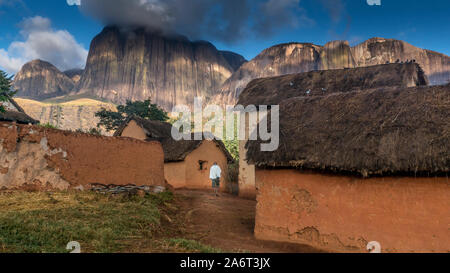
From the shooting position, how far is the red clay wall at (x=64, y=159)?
6797 millimetres

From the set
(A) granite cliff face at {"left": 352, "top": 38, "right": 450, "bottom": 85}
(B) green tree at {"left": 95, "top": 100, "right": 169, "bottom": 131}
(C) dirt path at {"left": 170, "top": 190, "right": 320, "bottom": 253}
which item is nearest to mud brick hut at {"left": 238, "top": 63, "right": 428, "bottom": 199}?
(C) dirt path at {"left": 170, "top": 190, "right": 320, "bottom": 253}

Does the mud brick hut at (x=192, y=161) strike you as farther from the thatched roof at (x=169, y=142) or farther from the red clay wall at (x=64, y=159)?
the red clay wall at (x=64, y=159)

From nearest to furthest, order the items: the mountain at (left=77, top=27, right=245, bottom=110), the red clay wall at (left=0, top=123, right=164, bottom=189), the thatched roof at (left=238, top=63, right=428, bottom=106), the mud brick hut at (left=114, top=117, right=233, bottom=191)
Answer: the red clay wall at (left=0, top=123, right=164, bottom=189) < the thatched roof at (left=238, top=63, right=428, bottom=106) < the mud brick hut at (left=114, top=117, right=233, bottom=191) < the mountain at (left=77, top=27, right=245, bottom=110)

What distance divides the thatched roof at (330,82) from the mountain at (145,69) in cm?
5911

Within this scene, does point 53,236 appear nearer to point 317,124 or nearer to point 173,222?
point 173,222

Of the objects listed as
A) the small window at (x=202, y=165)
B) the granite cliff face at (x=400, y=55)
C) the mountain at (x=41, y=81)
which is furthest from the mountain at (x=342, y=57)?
the mountain at (x=41, y=81)

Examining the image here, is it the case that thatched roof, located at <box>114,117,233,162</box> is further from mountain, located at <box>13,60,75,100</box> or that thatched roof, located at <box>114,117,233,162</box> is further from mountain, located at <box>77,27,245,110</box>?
mountain, located at <box>13,60,75,100</box>

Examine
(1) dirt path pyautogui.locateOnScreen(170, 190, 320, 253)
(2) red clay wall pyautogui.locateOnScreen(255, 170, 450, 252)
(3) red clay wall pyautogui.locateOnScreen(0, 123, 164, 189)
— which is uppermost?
(3) red clay wall pyautogui.locateOnScreen(0, 123, 164, 189)

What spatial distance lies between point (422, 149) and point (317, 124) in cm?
215

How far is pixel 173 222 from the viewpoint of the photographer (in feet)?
25.9

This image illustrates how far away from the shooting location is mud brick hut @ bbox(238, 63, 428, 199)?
13094mm

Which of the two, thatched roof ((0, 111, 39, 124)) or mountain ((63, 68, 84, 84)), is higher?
mountain ((63, 68, 84, 84))

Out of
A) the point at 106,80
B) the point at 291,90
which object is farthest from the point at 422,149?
the point at 106,80

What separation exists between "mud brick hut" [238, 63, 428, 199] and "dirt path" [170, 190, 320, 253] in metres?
2.38
